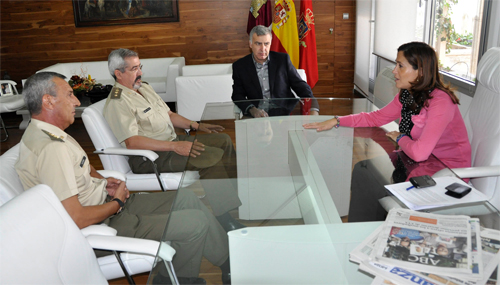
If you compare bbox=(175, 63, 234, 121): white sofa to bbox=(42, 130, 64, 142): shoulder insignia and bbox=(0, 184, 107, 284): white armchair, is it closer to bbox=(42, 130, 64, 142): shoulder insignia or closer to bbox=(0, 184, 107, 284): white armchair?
bbox=(42, 130, 64, 142): shoulder insignia

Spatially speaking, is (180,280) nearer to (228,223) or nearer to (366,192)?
(228,223)

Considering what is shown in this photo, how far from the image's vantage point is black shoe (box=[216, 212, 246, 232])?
4.59 ft

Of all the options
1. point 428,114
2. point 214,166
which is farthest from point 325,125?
point 214,166

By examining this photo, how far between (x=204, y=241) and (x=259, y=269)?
22cm

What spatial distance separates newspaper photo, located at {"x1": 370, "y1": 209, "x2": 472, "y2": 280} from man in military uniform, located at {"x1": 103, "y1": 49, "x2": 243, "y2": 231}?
0.86 meters

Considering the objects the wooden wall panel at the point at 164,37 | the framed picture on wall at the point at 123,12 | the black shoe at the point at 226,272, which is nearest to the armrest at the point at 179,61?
the wooden wall panel at the point at 164,37

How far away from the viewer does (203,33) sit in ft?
22.5

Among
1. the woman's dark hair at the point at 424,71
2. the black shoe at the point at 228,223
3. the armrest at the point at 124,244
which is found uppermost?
the woman's dark hair at the point at 424,71

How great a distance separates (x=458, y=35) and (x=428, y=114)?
102 inches

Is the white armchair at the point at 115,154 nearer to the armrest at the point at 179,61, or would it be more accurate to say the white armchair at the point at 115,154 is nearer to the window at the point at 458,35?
the window at the point at 458,35

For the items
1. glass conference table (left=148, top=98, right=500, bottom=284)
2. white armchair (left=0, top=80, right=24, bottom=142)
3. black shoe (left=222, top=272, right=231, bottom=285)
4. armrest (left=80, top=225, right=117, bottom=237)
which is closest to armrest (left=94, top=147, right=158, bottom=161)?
glass conference table (left=148, top=98, right=500, bottom=284)

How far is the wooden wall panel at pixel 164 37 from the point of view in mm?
6730

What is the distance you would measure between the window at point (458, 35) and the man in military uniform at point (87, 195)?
2952mm

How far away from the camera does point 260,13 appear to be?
20.4 feet
